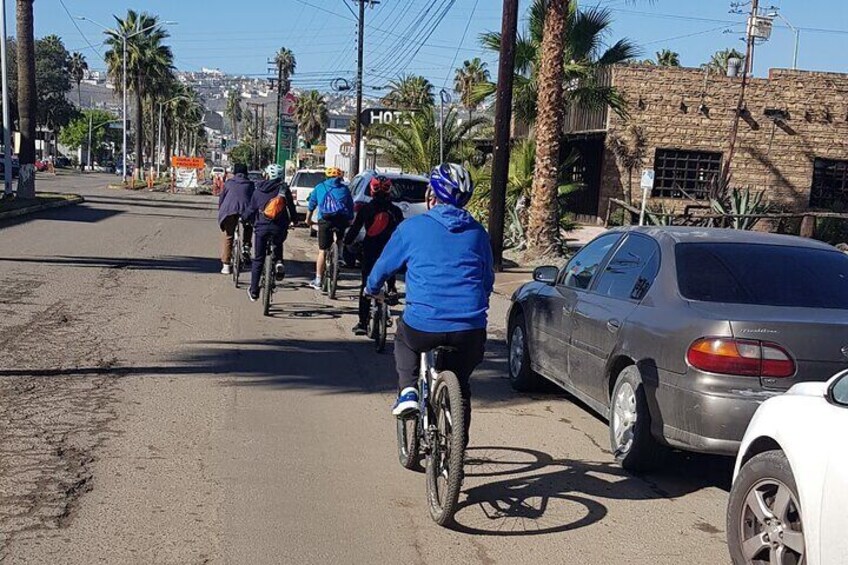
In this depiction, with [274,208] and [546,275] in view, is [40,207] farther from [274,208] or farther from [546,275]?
[546,275]

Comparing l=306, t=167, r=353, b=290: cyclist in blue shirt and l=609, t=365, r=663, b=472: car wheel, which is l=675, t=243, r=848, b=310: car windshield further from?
l=306, t=167, r=353, b=290: cyclist in blue shirt

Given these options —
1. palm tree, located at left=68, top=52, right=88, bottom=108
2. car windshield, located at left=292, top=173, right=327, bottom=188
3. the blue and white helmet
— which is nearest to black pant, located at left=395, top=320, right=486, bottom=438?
the blue and white helmet

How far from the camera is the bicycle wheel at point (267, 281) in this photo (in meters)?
11.6

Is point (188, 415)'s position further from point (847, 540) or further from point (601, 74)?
point (601, 74)

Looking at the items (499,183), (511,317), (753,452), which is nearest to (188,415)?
(511,317)

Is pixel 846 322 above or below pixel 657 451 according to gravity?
above

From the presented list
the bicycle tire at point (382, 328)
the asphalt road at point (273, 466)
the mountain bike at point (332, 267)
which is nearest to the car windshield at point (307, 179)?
the mountain bike at point (332, 267)

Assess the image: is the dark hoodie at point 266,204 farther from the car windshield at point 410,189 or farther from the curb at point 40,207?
the curb at point 40,207

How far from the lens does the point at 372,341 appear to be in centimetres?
1057

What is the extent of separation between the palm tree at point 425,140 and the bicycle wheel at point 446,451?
26567 millimetres

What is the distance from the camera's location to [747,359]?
5391mm

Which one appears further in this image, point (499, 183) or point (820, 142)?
point (820, 142)

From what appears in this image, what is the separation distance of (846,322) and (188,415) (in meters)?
4.62

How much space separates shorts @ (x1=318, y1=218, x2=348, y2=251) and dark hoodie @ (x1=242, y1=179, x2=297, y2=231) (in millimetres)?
416
